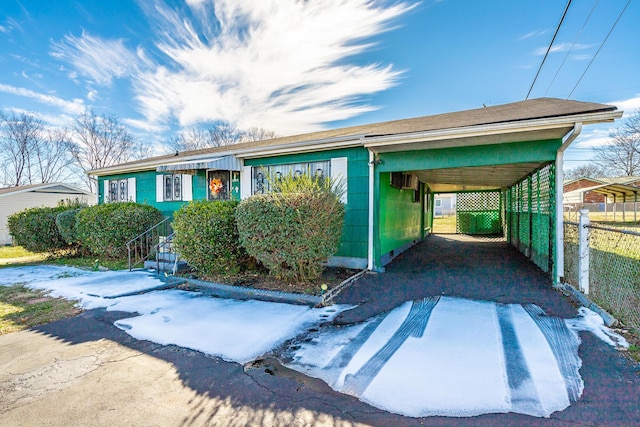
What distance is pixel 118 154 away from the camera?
29594mm

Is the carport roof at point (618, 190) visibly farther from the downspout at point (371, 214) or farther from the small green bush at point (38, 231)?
the small green bush at point (38, 231)

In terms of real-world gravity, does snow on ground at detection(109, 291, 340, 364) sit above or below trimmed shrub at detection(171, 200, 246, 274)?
below

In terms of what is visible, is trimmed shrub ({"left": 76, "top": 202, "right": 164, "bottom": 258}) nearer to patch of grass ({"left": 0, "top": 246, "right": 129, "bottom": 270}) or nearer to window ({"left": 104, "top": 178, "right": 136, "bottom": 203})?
patch of grass ({"left": 0, "top": 246, "right": 129, "bottom": 270})

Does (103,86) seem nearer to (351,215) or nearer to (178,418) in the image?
(351,215)

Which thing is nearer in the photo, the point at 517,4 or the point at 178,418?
the point at 178,418

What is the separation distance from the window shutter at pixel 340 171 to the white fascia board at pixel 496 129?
3.10 feet

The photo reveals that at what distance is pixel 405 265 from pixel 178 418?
6447mm

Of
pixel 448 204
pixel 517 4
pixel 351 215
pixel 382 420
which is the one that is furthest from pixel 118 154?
pixel 448 204

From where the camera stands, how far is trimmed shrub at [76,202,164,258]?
844cm

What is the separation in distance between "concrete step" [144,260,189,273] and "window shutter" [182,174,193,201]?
2.81 metres

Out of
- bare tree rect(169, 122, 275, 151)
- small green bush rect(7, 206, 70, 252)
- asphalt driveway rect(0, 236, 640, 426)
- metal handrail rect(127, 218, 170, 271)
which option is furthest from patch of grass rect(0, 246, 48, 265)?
bare tree rect(169, 122, 275, 151)

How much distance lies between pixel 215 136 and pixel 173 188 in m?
21.1

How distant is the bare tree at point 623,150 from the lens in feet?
91.7

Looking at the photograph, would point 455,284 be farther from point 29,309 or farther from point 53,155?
point 53,155
